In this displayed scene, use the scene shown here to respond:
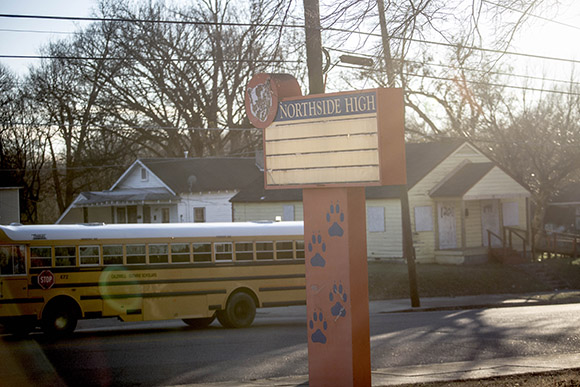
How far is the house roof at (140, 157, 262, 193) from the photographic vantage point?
151 feet

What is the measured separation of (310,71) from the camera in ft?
42.8

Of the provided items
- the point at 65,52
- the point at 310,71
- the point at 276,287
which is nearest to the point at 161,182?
the point at 65,52

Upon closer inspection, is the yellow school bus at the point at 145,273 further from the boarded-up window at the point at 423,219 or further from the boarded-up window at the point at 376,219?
the boarded-up window at the point at 423,219

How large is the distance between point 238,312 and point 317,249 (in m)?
10.5

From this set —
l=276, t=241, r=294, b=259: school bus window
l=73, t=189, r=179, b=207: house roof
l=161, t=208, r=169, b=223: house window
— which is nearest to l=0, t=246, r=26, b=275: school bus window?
l=276, t=241, r=294, b=259: school bus window

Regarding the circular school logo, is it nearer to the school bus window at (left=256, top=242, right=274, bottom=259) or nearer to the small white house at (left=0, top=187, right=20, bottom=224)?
the school bus window at (left=256, top=242, right=274, bottom=259)

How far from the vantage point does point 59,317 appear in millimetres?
18094

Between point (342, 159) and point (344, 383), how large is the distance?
2.83 meters

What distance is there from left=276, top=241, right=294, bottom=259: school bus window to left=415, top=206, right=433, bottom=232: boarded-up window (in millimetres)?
16192

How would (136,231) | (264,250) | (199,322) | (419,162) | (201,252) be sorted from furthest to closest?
(419,162)
(199,322)
(264,250)
(201,252)
(136,231)

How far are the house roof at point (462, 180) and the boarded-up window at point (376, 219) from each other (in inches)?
101

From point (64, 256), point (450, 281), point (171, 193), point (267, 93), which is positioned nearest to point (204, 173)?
point (171, 193)

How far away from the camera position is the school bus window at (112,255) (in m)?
18.6

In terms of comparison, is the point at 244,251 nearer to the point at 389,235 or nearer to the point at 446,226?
the point at 389,235
